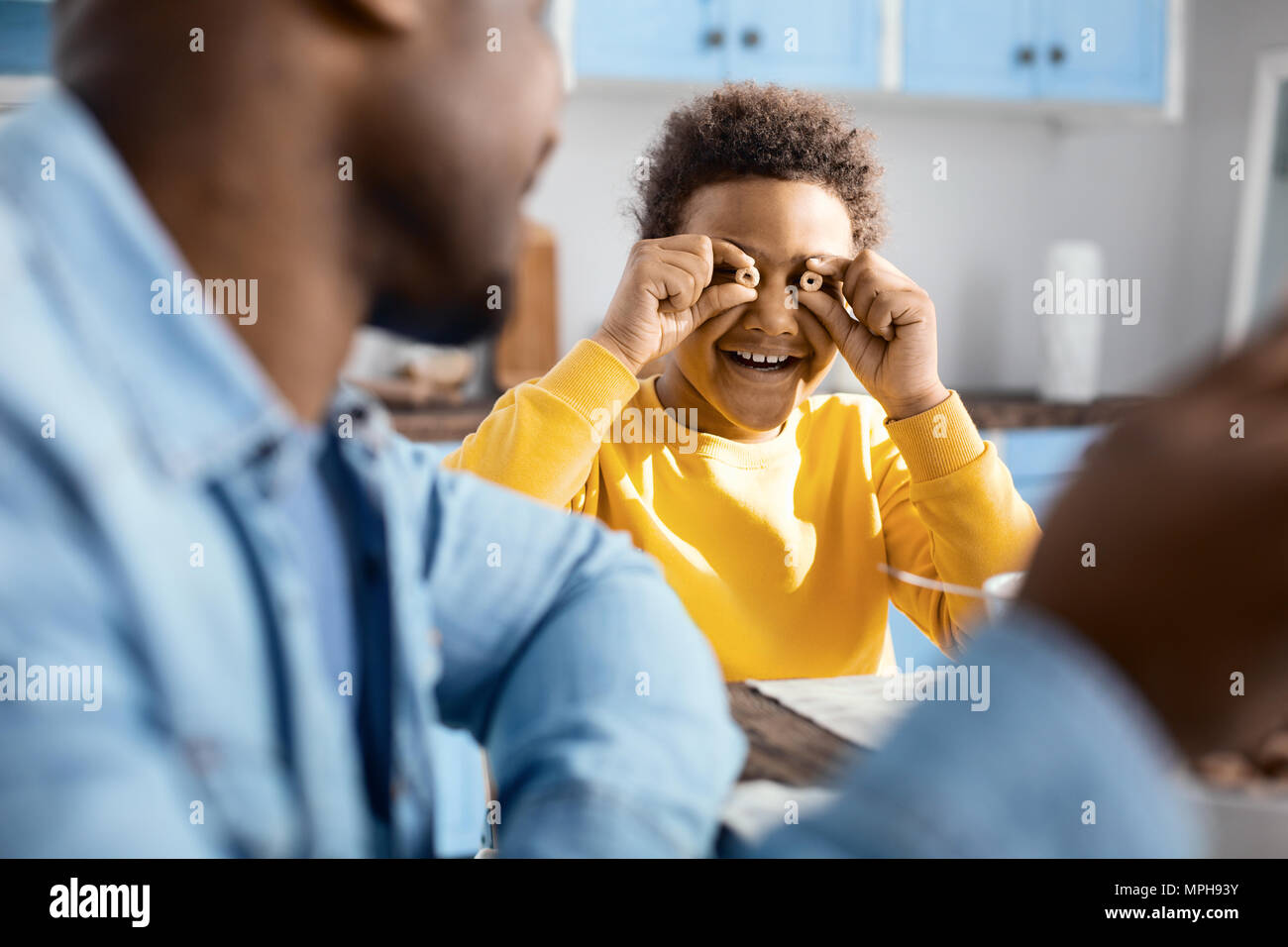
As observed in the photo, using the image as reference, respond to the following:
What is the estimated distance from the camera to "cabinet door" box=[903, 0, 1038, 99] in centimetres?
222

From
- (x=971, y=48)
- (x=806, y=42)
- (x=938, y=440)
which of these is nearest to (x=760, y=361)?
(x=938, y=440)

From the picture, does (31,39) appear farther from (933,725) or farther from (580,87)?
(933,725)

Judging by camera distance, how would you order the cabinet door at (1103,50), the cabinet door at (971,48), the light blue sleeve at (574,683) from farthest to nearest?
the cabinet door at (1103,50)
the cabinet door at (971,48)
the light blue sleeve at (574,683)

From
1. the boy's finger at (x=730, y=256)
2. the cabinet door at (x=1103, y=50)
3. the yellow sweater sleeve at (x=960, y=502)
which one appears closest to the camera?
the yellow sweater sleeve at (x=960, y=502)

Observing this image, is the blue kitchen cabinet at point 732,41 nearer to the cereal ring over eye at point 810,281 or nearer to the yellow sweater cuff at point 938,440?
the cereal ring over eye at point 810,281

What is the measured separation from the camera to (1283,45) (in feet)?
9.06

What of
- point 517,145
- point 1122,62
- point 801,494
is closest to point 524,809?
point 517,145

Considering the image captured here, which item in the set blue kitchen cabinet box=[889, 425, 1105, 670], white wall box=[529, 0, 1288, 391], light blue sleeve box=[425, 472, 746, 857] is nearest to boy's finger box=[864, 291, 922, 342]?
light blue sleeve box=[425, 472, 746, 857]

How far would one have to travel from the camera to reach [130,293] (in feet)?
0.84

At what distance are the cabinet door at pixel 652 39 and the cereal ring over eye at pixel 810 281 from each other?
120 cm

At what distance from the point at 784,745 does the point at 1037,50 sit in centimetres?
227

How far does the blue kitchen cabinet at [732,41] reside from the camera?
6.46ft

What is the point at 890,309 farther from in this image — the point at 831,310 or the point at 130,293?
the point at 130,293

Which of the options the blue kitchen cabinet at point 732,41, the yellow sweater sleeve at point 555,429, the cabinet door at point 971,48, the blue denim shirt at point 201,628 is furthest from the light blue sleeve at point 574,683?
the cabinet door at point 971,48
